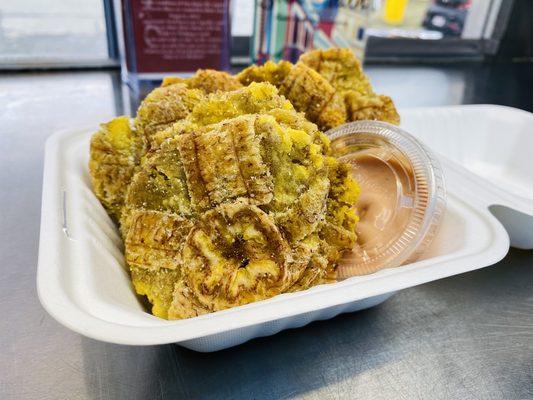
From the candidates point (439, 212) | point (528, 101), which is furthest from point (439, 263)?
point (528, 101)

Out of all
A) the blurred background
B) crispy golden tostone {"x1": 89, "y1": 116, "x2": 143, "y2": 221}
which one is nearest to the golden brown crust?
crispy golden tostone {"x1": 89, "y1": 116, "x2": 143, "y2": 221}

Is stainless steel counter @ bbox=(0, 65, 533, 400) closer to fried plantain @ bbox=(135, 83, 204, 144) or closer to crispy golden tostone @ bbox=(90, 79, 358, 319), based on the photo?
crispy golden tostone @ bbox=(90, 79, 358, 319)

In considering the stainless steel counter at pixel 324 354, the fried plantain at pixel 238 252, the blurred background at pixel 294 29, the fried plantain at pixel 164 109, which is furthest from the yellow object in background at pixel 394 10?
the fried plantain at pixel 238 252

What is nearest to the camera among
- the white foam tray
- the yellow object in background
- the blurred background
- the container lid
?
the white foam tray

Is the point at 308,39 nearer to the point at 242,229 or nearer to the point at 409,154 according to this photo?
the point at 409,154

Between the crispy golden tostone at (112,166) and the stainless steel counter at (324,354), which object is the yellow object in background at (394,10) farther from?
the crispy golden tostone at (112,166)

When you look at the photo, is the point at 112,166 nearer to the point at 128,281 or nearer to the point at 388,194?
the point at 128,281
